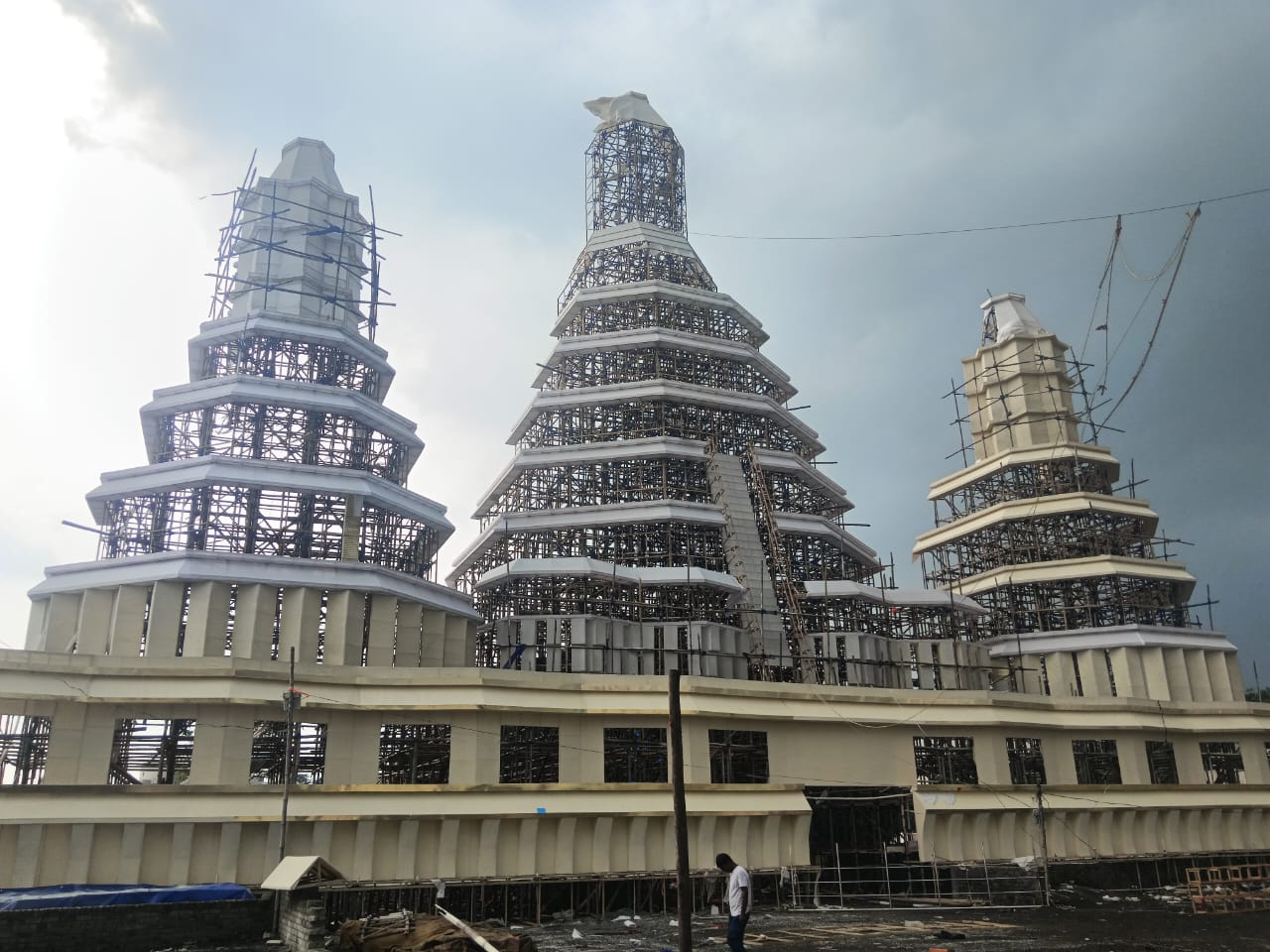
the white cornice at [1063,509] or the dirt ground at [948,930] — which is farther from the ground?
the white cornice at [1063,509]

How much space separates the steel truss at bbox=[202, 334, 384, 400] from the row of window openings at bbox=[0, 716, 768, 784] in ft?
52.2

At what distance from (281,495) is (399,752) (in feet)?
37.7

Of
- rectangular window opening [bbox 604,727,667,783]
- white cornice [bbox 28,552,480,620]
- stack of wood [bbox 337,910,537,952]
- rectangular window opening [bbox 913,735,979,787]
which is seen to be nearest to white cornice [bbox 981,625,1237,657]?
rectangular window opening [bbox 913,735,979,787]

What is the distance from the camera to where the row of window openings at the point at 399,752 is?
3588cm

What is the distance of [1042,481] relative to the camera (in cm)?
6328

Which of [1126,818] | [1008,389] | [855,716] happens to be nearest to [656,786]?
[855,716]

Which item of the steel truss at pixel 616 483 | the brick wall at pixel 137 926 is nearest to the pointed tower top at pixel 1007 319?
the steel truss at pixel 616 483

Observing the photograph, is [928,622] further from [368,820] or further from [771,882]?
[368,820]

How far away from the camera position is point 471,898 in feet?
110

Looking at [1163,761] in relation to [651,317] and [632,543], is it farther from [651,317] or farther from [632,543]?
[651,317]

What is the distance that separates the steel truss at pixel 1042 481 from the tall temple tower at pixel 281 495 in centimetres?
3535

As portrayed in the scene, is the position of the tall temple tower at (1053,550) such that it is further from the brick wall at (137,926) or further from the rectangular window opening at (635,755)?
the brick wall at (137,926)

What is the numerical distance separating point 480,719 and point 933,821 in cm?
1777

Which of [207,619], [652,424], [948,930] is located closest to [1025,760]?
[948,930]
